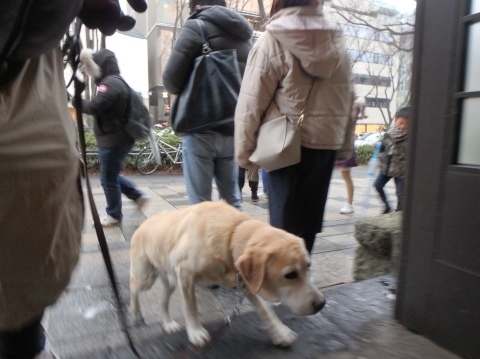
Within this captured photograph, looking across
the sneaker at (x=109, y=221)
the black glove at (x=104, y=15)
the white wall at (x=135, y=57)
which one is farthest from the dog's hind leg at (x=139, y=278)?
the white wall at (x=135, y=57)

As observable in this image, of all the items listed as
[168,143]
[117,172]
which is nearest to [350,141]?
[117,172]

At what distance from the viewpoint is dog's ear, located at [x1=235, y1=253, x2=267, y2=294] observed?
6.43ft

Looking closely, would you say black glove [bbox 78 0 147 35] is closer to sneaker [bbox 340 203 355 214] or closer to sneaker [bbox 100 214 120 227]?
sneaker [bbox 100 214 120 227]

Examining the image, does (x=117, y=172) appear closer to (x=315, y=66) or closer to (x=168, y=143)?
(x=315, y=66)

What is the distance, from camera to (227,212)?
7.64 ft

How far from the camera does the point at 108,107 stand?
461cm

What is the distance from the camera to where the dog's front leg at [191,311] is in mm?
2201

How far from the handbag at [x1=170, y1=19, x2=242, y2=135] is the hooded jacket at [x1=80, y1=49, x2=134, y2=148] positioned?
5.73ft

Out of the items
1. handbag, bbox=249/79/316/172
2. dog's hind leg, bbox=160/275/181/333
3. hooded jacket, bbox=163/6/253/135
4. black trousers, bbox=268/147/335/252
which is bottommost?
dog's hind leg, bbox=160/275/181/333

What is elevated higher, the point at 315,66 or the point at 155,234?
the point at 315,66

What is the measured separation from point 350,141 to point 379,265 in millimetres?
1157

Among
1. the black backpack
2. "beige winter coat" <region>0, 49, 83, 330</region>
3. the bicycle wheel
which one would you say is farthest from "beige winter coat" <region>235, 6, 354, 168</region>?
the bicycle wheel

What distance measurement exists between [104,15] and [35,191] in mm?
699

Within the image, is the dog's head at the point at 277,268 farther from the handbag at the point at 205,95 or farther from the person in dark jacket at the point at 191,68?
the handbag at the point at 205,95
